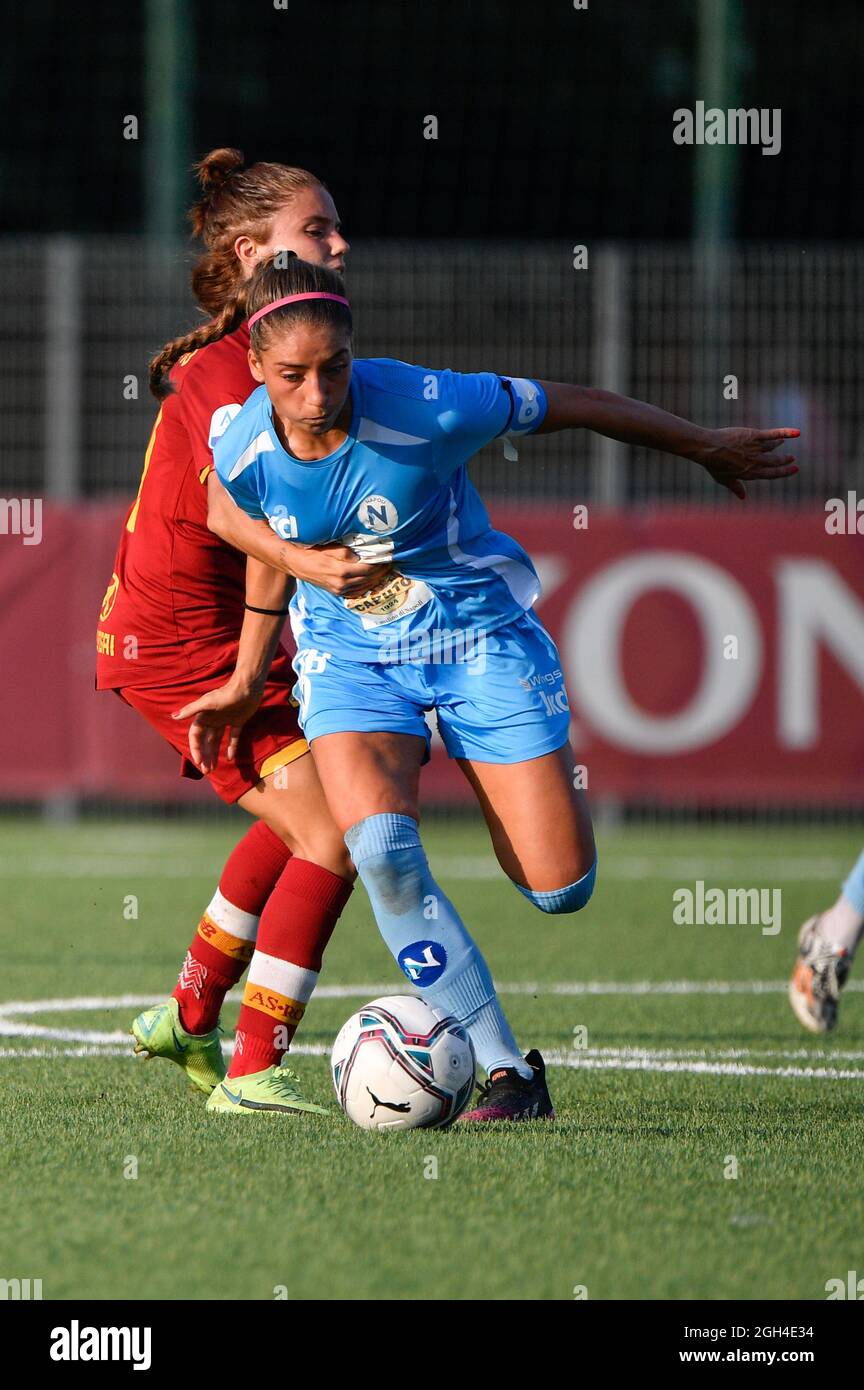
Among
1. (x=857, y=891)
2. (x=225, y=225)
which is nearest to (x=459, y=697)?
(x=225, y=225)

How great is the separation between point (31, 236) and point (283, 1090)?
15.2m

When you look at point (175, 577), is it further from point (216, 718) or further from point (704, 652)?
point (704, 652)

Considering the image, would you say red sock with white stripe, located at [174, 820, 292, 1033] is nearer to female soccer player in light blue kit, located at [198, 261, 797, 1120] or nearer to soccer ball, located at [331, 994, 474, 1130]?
female soccer player in light blue kit, located at [198, 261, 797, 1120]

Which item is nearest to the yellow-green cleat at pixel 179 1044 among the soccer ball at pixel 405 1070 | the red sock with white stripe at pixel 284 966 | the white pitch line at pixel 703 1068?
the red sock with white stripe at pixel 284 966

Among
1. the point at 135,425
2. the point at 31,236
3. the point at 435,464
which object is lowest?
the point at 435,464

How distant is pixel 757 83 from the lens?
18469 millimetres

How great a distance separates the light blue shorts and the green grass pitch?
0.85 metres

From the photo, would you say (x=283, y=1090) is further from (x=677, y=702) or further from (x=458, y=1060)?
(x=677, y=702)

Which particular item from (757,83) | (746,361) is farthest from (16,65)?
(746,361)

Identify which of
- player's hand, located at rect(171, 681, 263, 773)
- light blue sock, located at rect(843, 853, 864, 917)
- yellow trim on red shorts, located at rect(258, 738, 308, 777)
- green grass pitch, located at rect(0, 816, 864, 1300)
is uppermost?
player's hand, located at rect(171, 681, 263, 773)

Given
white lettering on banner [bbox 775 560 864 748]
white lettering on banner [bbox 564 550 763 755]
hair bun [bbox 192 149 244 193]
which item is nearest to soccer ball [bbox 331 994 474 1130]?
hair bun [bbox 192 149 244 193]

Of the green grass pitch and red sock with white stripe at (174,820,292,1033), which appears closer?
the green grass pitch

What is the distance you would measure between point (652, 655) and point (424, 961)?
7401 mm

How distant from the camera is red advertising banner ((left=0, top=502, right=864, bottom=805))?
38.8 ft
